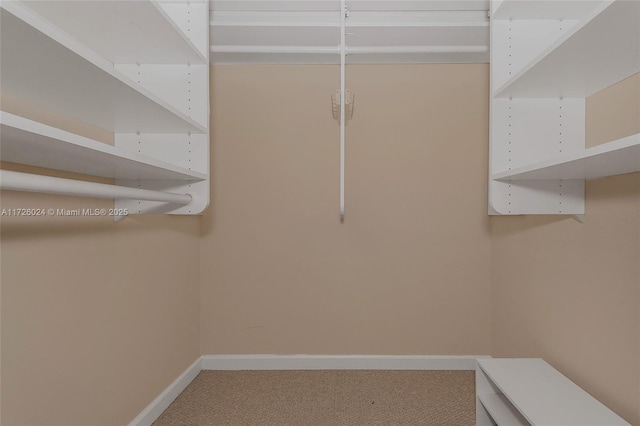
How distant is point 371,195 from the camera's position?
7.01ft

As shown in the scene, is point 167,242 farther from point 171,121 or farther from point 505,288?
point 505,288

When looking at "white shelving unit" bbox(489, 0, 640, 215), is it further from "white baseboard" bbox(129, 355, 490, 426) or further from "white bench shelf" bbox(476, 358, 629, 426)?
"white baseboard" bbox(129, 355, 490, 426)

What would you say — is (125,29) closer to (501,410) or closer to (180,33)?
(180,33)

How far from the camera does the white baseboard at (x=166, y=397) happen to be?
155 cm

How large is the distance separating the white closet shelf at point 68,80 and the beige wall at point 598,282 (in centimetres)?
149

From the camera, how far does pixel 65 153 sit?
85 centimetres

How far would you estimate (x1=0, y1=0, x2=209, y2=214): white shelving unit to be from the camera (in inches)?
27.8

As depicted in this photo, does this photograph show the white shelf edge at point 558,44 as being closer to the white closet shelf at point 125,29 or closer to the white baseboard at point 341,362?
the white closet shelf at point 125,29

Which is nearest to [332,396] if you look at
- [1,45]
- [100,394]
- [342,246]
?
[342,246]

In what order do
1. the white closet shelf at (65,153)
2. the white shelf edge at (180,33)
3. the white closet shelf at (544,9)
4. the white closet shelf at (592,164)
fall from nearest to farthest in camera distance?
the white closet shelf at (65,153)
the white closet shelf at (592,164)
the white shelf edge at (180,33)
the white closet shelf at (544,9)

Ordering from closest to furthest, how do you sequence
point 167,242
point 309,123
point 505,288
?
1. point 167,242
2. point 505,288
3. point 309,123

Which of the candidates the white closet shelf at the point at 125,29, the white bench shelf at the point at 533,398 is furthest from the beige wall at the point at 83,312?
the white bench shelf at the point at 533,398

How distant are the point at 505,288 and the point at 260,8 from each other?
2.03 metres

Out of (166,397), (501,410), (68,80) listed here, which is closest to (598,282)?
(501,410)
